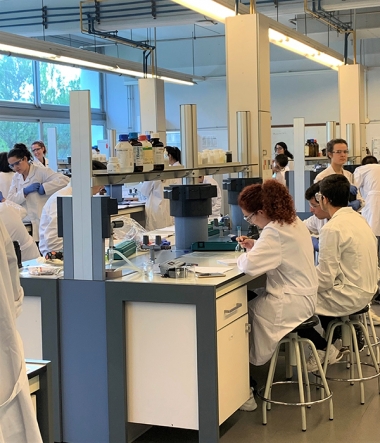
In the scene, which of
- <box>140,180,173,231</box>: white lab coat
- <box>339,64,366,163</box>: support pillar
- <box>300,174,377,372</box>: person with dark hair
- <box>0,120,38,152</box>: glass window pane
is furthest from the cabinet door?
<box>0,120,38,152</box>: glass window pane

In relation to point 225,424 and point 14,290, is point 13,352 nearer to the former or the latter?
point 14,290

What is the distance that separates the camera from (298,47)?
6199mm

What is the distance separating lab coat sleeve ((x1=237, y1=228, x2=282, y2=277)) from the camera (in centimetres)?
320

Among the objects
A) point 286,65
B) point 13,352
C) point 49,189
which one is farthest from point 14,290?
point 286,65

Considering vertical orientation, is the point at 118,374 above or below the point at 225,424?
above

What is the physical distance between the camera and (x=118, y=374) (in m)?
3.08

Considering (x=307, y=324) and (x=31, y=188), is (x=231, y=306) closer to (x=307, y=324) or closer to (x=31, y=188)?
(x=307, y=324)

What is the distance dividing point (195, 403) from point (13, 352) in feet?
5.01

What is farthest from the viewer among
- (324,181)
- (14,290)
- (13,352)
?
(324,181)

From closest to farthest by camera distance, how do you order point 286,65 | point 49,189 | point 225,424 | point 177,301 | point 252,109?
point 177,301 → point 225,424 → point 252,109 → point 49,189 → point 286,65

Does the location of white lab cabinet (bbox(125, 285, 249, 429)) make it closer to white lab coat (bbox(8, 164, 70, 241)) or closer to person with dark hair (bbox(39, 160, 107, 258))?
person with dark hair (bbox(39, 160, 107, 258))

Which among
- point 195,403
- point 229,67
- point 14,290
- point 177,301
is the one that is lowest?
point 195,403

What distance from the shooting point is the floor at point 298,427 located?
322 centimetres

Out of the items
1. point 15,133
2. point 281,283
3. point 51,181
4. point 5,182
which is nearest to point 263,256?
point 281,283
